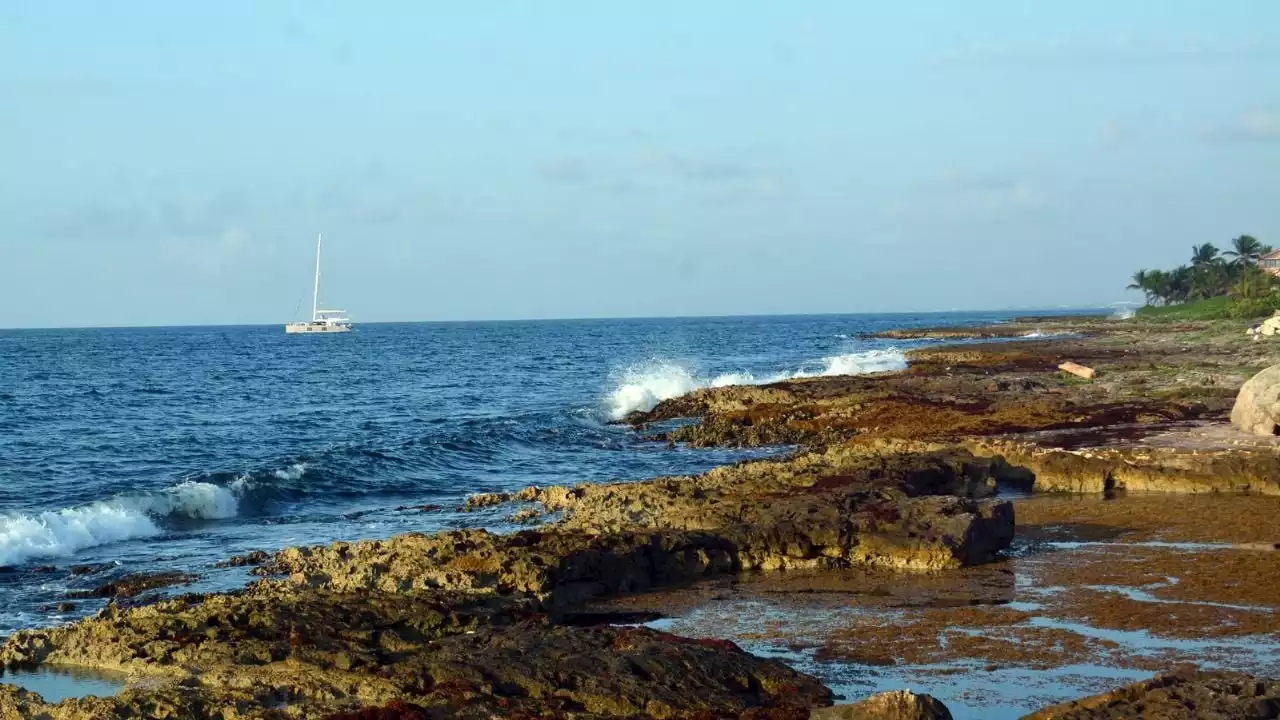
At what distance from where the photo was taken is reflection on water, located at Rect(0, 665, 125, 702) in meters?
10.8

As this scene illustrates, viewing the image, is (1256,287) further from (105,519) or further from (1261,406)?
(105,519)

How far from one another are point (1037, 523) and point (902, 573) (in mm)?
4122

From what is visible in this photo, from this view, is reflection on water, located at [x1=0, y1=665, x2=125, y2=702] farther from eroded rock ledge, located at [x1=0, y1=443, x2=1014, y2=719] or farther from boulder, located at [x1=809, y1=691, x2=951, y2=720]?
boulder, located at [x1=809, y1=691, x2=951, y2=720]

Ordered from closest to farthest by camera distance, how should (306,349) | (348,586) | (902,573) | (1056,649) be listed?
1. (1056,649)
2. (348,586)
3. (902,573)
4. (306,349)

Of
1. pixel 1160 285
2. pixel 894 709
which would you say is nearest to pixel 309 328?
pixel 1160 285

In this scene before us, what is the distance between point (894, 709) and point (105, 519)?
17384mm

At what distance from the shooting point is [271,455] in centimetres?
3350

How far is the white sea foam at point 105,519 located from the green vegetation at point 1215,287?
64923mm

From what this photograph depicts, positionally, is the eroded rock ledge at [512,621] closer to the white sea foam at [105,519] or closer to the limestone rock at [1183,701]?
the limestone rock at [1183,701]

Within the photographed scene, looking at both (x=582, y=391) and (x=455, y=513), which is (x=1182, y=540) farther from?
(x=582, y=391)

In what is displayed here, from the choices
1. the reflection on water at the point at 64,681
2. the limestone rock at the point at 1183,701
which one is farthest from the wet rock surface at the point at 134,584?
the limestone rock at the point at 1183,701

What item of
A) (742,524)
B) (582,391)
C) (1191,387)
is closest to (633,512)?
(742,524)

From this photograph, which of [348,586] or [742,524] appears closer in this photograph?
[348,586]

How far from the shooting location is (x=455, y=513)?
22391mm
